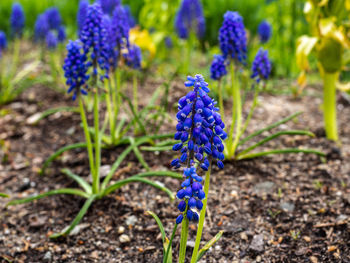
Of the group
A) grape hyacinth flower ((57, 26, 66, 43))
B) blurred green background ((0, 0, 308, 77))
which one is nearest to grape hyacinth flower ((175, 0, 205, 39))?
blurred green background ((0, 0, 308, 77))

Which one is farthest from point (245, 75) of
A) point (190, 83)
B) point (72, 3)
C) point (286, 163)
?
point (72, 3)

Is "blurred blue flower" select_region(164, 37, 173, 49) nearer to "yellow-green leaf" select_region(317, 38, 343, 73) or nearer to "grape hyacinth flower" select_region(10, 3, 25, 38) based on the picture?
"grape hyacinth flower" select_region(10, 3, 25, 38)

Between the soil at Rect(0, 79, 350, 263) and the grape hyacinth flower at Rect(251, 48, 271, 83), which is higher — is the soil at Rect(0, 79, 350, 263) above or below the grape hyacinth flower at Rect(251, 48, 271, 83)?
below

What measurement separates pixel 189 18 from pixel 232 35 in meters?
2.66

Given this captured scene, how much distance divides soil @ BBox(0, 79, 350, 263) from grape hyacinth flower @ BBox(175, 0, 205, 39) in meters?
1.92

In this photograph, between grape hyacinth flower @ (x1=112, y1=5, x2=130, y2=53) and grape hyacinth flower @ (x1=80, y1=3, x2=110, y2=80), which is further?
grape hyacinth flower @ (x1=112, y1=5, x2=130, y2=53)

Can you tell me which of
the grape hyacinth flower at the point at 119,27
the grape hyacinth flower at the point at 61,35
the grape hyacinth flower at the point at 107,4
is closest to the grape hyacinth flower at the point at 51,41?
the grape hyacinth flower at the point at 61,35

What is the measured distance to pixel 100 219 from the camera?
9.98 ft

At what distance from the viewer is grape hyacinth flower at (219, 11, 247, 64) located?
2.96m

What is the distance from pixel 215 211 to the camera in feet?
9.81

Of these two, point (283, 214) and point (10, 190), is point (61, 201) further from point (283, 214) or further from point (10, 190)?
point (283, 214)

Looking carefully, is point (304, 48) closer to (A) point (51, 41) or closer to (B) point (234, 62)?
(B) point (234, 62)

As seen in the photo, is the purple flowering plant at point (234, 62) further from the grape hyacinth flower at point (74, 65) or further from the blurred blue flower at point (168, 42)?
the blurred blue flower at point (168, 42)

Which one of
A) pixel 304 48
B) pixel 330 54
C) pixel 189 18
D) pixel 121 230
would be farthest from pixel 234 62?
pixel 189 18
